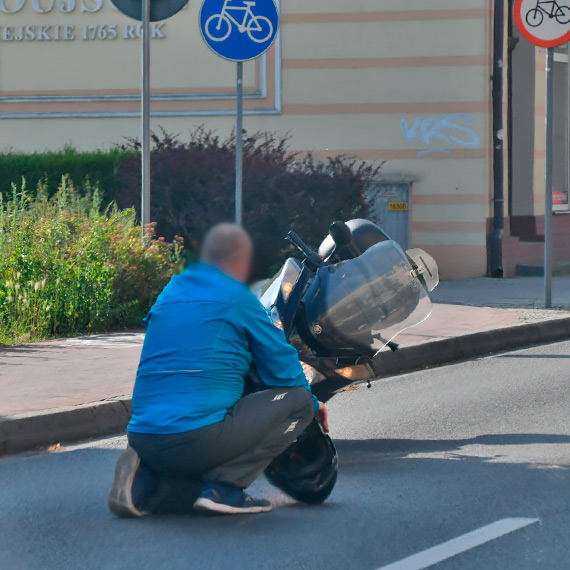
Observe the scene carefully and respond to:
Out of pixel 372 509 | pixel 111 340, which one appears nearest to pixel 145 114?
pixel 111 340

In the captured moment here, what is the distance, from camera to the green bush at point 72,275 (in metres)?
11.0

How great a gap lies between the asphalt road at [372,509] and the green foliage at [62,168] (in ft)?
26.2

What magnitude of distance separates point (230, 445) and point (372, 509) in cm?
83

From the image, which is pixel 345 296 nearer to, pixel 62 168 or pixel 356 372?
pixel 356 372

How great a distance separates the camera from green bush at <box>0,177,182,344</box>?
433 inches

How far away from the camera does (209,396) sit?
5117 mm

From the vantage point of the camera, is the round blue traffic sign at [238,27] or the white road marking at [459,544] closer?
the white road marking at [459,544]

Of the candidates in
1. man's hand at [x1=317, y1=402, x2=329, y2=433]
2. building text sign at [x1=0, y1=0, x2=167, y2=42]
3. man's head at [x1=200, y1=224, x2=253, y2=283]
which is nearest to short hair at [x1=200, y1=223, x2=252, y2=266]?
man's head at [x1=200, y1=224, x2=253, y2=283]

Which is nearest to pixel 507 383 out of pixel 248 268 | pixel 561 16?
pixel 248 268

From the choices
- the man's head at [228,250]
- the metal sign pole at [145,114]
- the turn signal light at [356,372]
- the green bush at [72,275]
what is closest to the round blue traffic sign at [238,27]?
the metal sign pole at [145,114]

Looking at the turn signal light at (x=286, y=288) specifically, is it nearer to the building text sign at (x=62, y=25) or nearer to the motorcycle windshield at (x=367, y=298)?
the motorcycle windshield at (x=367, y=298)

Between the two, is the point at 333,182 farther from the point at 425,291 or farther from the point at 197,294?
the point at 197,294

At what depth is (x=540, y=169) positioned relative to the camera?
19047 millimetres

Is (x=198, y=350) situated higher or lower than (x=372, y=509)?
higher
